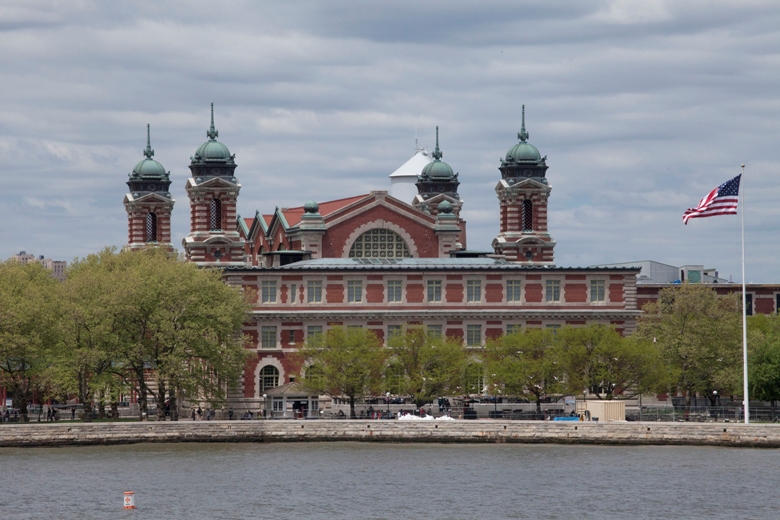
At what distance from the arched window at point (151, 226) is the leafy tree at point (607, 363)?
50970 millimetres

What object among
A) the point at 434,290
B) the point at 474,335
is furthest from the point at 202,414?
the point at 474,335

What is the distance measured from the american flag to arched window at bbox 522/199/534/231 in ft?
187

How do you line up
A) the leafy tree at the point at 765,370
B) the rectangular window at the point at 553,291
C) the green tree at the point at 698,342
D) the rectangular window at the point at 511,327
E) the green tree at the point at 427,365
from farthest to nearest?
the rectangular window at the point at 553,291
the rectangular window at the point at 511,327
the green tree at the point at 698,342
the green tree at the point at 427,365
the leafy tree at the point at 765,370

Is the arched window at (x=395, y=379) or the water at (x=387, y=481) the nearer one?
the water at (x=387, y=481)

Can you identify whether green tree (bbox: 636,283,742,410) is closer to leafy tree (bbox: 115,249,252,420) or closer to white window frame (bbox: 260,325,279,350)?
white window frame (bbox: 260,325,279,350)

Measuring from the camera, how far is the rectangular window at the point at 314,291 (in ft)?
386

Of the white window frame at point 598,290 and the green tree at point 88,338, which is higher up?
the white window frame at point 598,290

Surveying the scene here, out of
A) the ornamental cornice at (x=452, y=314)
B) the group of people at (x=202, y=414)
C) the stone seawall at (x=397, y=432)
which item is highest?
the ornamental cornice at (x=452, y=314)

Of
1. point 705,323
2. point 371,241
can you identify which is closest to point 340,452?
point 705,323

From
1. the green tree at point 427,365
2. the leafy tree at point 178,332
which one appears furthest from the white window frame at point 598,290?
the leafy tree at point 178,332

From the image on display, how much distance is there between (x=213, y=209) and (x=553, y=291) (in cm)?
3512

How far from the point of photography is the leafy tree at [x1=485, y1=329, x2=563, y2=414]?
109 m

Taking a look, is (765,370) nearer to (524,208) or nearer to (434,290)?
(434,290)

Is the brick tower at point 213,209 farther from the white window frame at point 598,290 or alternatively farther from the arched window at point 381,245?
the white window frame at point 598,290
